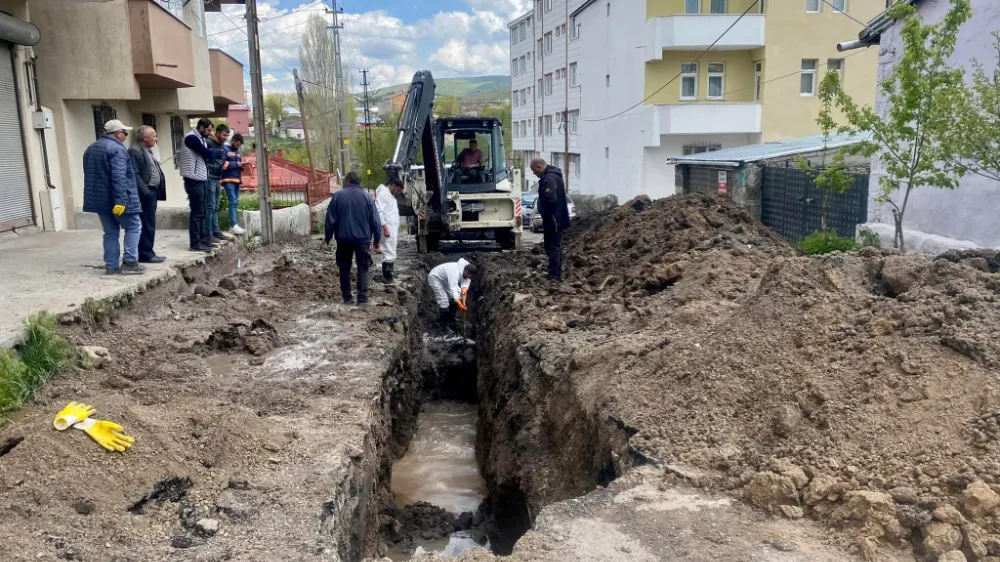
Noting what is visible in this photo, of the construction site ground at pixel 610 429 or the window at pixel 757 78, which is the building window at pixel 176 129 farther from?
the window at pixel 757 78

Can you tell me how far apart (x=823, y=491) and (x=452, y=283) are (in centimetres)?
691

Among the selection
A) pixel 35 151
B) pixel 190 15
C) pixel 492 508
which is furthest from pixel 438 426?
pixel 190 15

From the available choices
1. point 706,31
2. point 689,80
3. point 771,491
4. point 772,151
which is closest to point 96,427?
point 771,491

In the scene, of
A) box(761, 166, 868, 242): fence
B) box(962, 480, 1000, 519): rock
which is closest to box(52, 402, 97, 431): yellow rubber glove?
box(962, 480, 1000, 519): rock

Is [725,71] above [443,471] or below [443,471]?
above

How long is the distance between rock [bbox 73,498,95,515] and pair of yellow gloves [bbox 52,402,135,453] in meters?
0.46

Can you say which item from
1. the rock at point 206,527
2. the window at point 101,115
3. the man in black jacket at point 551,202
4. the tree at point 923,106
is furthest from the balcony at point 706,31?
the rock at point 206,527

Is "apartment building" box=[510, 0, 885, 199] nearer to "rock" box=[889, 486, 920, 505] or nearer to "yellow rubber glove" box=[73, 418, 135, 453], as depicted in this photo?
"rock" box=[889, 486, 920, 505]

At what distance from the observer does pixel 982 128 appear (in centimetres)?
826

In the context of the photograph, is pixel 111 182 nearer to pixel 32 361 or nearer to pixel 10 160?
pixel 32 361

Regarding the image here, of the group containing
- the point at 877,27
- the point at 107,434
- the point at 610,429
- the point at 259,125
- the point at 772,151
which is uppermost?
the point at 877,27

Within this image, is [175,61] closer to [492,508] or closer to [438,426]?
[438,426]

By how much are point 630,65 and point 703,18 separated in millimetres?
3721

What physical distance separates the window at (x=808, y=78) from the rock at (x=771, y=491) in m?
26.0
